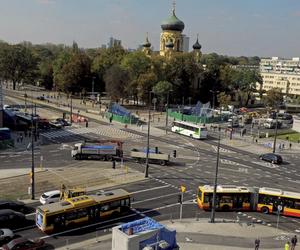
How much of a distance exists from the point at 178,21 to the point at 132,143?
6383 centimetres

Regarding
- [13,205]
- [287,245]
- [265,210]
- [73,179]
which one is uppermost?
[13,205]

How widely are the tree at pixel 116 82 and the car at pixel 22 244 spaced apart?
72.7m

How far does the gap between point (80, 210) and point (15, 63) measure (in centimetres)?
9611

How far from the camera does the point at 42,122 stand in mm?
69500

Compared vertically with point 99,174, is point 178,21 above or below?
above

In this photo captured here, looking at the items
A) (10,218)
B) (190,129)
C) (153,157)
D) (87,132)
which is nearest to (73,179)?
(153,157)

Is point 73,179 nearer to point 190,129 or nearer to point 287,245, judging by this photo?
point 287,245

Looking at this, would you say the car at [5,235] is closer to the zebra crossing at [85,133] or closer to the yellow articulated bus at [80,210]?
the yellow articulated bus at [80,210]

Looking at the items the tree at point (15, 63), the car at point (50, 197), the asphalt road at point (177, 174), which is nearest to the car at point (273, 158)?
the asphalt road at point (177, 174)

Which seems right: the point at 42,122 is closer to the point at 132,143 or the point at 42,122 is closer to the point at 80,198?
the point at 132,143

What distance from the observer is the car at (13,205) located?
3225cm

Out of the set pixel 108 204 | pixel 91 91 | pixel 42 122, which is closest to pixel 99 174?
pixel 108 204

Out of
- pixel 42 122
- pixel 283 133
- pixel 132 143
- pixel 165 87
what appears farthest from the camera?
pixel 165 87

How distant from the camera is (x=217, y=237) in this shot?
30.3 meters
